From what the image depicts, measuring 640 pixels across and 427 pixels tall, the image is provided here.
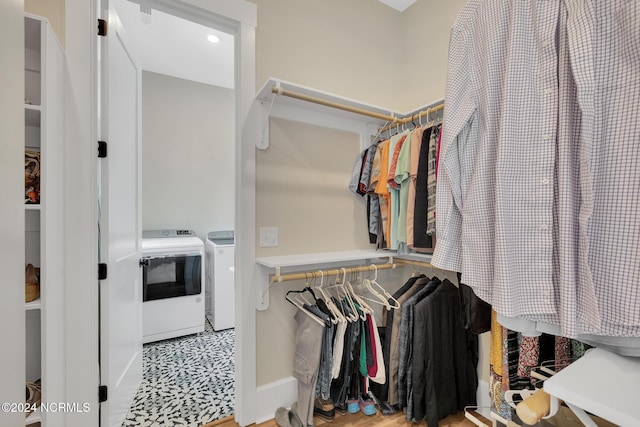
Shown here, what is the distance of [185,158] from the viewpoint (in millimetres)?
3416

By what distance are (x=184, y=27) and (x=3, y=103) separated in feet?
8.51

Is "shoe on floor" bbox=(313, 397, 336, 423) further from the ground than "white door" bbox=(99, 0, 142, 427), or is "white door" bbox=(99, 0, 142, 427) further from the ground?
"white door" bbox=(99, 0, 142, 427)

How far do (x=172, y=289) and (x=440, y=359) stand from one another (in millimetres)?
2406

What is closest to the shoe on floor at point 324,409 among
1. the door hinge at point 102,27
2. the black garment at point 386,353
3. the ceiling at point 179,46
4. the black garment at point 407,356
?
the black garment at point 386,353

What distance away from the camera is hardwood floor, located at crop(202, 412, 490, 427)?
158 cm

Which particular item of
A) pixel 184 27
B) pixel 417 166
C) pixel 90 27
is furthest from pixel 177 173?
pixel 417 166

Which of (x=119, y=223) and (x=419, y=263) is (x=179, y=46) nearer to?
(x=119, y=223)

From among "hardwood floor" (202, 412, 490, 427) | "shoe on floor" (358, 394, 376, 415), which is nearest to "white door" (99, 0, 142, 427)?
"hardwood floor" (202, 412, 490, 427)

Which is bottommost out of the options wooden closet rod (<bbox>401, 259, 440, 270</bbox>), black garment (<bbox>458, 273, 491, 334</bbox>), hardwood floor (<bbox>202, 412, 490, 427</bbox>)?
hardwood floor (<bbox>202, 412, 490, 427</bbox>)

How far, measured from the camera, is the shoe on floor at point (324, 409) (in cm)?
160

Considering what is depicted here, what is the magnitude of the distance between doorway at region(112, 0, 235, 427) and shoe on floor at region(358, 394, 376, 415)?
89cm

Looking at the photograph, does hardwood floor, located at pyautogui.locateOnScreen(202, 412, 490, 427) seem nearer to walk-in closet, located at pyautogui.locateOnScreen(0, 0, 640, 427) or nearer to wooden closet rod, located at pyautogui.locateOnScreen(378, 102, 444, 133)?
walk-in closet, located at pyautogui.locateOnScreen(0, 0, 640, 427)

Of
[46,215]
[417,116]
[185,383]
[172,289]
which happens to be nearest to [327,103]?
[417,116]

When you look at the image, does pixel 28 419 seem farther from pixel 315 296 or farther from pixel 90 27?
pixel 90 27
